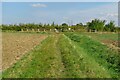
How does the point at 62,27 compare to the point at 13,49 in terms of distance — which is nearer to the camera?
the point at 13,49

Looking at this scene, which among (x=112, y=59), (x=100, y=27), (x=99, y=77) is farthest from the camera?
(x=100, y=27)

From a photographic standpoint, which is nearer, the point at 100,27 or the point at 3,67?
the point at 3,67

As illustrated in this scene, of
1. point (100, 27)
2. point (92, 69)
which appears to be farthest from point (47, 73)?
point (100, 27)

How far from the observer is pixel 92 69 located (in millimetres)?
10867

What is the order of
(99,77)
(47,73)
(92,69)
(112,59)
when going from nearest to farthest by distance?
(99,77) → (47,73) → (92,69) → (112,59)

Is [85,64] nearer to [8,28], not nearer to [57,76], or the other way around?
[57,76]

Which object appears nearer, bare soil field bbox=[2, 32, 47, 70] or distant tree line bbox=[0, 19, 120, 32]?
bare soil field bbox=[2, 32, 47, 70]

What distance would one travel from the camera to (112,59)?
47.5 ft

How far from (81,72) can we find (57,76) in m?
1.13

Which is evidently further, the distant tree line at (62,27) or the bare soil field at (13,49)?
the distant tree line at (62,27)

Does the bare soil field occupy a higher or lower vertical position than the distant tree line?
lower

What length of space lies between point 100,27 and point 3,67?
89.2 metres

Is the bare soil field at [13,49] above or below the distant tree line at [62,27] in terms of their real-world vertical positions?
below

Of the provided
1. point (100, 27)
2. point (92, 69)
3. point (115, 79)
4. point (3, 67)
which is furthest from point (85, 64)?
point (100, 27)
